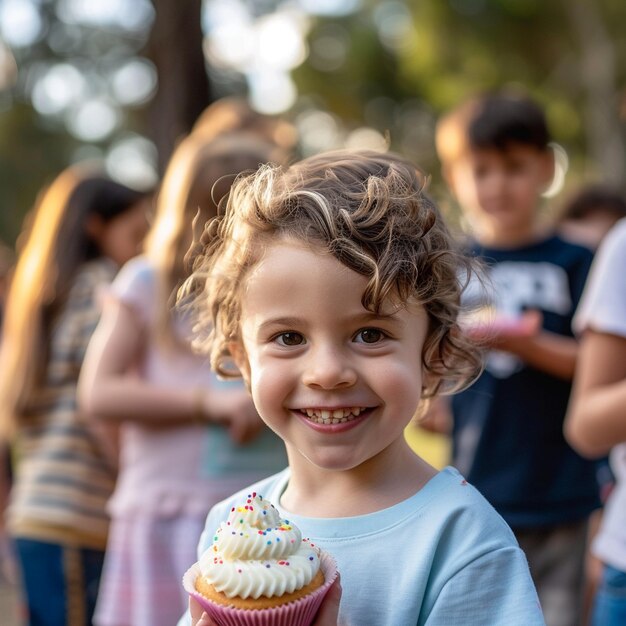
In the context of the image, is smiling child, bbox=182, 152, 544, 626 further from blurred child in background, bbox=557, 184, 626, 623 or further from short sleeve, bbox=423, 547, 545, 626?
blurred child in background, bbox=557, 184, 626, 623

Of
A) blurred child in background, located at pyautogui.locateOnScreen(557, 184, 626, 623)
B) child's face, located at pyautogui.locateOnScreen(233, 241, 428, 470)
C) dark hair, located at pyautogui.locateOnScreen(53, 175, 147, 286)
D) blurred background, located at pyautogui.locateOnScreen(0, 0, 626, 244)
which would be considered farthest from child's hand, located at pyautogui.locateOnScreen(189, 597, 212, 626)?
blurred background, located at pyautogui.locateOnScreen(0, 0, 626, 244)

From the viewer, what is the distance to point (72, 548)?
3.68 meters

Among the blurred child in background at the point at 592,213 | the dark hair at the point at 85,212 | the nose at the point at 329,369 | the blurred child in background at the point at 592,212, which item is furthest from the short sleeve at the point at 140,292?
the blurred child in background at the point at 592,212

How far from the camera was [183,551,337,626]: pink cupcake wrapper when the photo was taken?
4.69ft

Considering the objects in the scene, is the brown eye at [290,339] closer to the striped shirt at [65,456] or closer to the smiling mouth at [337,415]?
the smiling mouth at [337,415]

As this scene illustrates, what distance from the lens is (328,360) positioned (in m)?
1.54

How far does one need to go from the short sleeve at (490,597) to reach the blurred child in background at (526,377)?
1676mm

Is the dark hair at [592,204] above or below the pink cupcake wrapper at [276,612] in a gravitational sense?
below

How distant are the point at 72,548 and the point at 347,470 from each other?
2.31 m

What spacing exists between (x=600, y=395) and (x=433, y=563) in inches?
37.3

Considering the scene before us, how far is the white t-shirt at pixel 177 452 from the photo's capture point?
313 cm

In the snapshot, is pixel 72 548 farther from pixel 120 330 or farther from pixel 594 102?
pixel 594 102

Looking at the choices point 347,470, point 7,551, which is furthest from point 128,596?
point 7,551

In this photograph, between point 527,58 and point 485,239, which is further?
point 527,58
